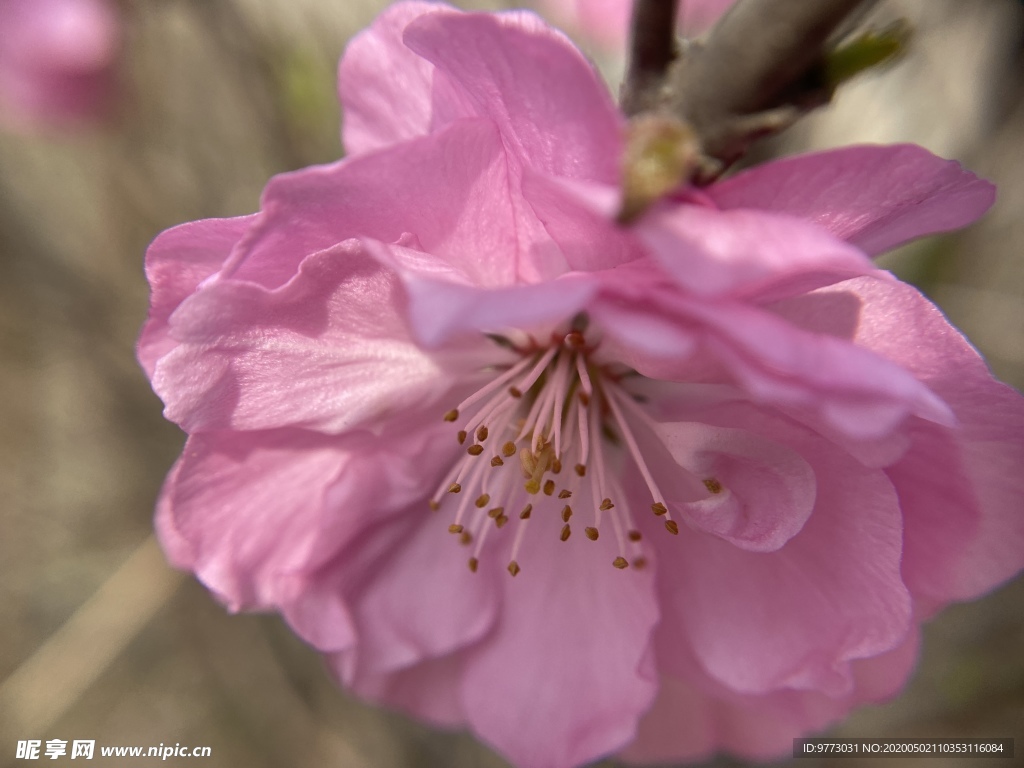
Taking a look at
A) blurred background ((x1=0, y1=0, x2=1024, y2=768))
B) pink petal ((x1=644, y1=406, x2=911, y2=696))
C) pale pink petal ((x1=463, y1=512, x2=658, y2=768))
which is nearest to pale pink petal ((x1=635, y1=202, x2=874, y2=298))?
pink petal ((x1=644, y1=406, x2=911, y2=696))

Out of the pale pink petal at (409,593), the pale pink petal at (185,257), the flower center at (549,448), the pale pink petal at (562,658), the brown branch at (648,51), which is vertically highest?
the brown branch at (648,51)

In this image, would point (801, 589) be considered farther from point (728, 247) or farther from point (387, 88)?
point (387, 88)

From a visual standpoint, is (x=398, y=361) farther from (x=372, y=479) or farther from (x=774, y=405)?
(x=774, y=405)

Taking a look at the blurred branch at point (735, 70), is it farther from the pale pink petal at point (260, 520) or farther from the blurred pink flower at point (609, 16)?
the blurred pink flower at point (609, 16)

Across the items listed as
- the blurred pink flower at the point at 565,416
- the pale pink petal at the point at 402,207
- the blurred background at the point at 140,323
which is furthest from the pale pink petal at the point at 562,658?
the blurred background at the point at 140,323

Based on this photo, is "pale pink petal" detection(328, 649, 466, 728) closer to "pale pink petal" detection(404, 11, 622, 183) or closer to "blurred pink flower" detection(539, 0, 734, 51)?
"pale pink petal" detection(404, 11, 622, 183)
